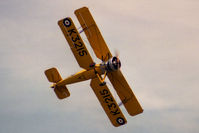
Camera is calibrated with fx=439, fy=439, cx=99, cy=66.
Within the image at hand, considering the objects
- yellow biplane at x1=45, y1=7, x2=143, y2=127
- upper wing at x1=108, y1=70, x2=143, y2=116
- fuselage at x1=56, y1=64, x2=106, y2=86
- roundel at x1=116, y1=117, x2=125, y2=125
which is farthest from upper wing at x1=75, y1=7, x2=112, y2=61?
roundel at x1=116, y1=117, x2=125, y2=125

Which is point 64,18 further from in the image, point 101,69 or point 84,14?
point 101,69

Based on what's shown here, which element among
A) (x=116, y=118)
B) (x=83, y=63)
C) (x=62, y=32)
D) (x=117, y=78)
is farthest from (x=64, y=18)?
(x=116, y=118)

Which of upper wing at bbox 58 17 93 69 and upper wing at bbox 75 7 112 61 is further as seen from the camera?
upper wing at bbox 75 7 112 61

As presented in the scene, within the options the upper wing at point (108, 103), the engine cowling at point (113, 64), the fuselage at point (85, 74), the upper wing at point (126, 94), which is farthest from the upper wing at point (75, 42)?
the upper wing at point (126, 94)

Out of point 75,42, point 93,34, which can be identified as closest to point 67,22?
point 75,42

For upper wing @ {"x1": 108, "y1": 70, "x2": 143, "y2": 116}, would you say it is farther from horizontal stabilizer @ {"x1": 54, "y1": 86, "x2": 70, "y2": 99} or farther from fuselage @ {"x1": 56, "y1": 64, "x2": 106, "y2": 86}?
horizontal stabilizer @ {"x1": 54, "y1": 86, "x2": 70, "y2": 99}

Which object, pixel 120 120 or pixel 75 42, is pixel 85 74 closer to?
pixel 75 42

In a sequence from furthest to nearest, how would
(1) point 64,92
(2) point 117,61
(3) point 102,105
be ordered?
(1) point 64,92 < (3) point 102,105 < (2) point 117,61

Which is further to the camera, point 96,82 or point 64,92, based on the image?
point 64,92
